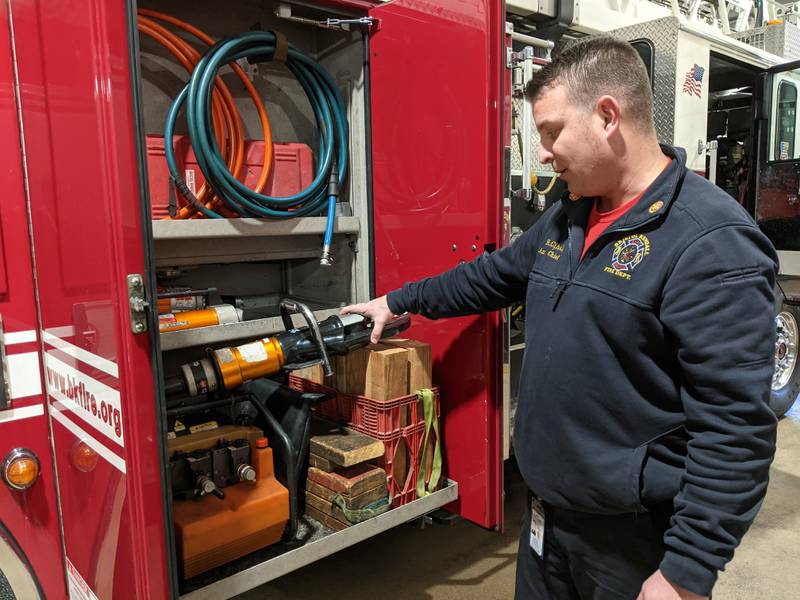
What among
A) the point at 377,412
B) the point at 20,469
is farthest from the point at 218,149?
the point at 20,469

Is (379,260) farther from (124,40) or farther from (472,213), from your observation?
(124,40)

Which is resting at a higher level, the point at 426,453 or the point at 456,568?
the point at 426,453

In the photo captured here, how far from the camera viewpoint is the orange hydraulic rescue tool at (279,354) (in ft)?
6.73

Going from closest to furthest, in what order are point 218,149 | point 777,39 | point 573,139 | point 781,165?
1. point 573,139
2. point 218,149
3. point 781,165
4. point 777,39

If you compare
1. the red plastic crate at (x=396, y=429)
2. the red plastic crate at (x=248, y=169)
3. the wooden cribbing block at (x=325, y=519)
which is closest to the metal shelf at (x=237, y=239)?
the red plastic crate at (x=248, y=169)

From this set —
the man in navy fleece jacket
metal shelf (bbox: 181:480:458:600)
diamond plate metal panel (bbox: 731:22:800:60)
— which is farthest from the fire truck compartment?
diamond plate metal panel (bbox: 731:22:800:60)

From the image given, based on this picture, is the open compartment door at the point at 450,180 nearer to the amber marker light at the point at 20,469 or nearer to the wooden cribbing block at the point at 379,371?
the wooden cribbing block at the point at 379,371

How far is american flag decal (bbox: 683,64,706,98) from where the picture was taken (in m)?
3.66

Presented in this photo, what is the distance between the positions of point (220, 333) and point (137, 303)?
3.06 feet

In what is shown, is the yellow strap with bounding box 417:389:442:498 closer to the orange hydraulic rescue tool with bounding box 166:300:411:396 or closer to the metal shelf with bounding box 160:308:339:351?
the orange hydraulic rescue tool with bounding box 166:300:411:396

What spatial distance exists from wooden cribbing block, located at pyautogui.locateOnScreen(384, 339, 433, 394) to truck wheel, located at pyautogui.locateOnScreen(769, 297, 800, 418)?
359 cm

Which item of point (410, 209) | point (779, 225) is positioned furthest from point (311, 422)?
point (779, 225)

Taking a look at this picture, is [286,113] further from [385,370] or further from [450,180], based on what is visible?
[385,370]

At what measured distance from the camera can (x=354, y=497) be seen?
2223 mm
